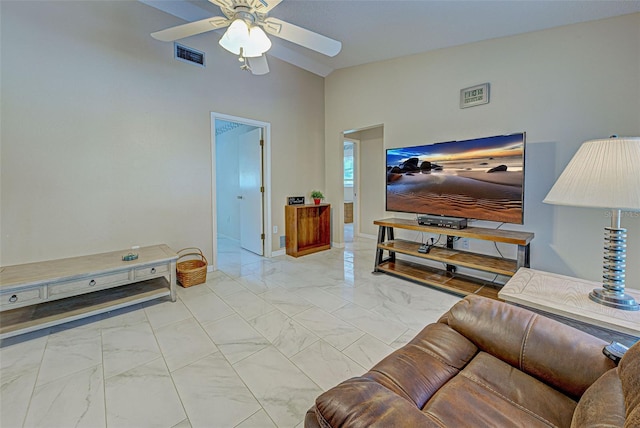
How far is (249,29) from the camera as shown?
1862mm

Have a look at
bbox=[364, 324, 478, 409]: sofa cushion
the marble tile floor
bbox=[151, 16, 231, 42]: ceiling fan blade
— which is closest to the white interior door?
the marble tile floor

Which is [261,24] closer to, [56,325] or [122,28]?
[122,28]

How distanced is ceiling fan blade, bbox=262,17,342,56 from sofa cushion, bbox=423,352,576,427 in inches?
85.2

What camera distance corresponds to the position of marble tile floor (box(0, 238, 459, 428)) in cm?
137

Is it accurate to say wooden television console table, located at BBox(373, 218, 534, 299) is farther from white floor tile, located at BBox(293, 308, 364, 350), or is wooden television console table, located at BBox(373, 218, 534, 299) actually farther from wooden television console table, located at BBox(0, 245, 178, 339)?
wooden television console table, located at BBox(0, 245, 178, 339)

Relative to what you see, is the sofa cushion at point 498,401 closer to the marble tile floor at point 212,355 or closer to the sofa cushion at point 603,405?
the sofa cushion at point 603,405

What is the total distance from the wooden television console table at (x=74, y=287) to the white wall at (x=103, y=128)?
35cm

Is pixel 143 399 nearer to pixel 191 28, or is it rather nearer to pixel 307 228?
pixel 191 28

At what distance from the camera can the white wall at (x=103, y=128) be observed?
2.21 metres

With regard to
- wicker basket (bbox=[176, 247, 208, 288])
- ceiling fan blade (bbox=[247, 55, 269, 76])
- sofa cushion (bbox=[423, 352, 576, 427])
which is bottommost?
wicker basket (bbox=[176, 247, 208, 288])

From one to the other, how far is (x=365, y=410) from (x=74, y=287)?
2417mm

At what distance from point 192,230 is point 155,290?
907 millimetres

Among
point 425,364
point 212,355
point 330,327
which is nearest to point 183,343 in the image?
point 212,355

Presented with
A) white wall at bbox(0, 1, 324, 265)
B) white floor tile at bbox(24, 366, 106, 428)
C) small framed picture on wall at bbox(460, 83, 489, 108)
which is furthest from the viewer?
small framed picture on wall at bbox(460, 83, 489, 108)
